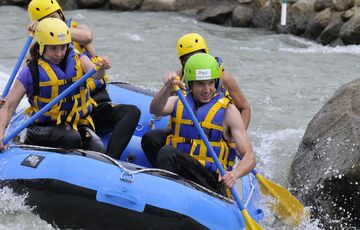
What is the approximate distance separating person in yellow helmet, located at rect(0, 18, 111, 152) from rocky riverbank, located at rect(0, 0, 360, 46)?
7830mm

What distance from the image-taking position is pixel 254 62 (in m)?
11.2

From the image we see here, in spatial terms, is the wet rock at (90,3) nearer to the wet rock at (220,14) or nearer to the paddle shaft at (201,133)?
the wet rock at (220,14)

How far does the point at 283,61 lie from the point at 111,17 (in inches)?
196

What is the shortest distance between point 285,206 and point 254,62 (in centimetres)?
654

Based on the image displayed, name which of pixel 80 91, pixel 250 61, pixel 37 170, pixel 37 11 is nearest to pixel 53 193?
pixel 37 170

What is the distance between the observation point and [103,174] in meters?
4.22

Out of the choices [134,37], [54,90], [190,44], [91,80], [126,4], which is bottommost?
[134,37]

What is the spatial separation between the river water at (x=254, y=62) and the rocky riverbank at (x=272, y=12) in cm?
28

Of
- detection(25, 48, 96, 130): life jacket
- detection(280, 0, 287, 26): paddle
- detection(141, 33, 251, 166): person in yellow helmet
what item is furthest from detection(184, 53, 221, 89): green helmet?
detection(280, 0, 287, 26): paddle

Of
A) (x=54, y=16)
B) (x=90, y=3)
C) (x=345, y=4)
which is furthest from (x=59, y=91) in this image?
(x=90, y=3)

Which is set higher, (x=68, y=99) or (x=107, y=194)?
(x=68, y=99)

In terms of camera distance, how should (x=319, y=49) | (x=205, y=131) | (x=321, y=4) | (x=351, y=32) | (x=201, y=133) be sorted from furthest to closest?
(x=321, y=4), (x=319, y=49), (x=351, y=32), (x=205, y=131), (x=201, y=133)

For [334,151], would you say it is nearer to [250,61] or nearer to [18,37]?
[250,61]

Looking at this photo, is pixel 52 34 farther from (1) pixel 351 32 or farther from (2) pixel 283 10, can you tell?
(2) pixel 283 10
